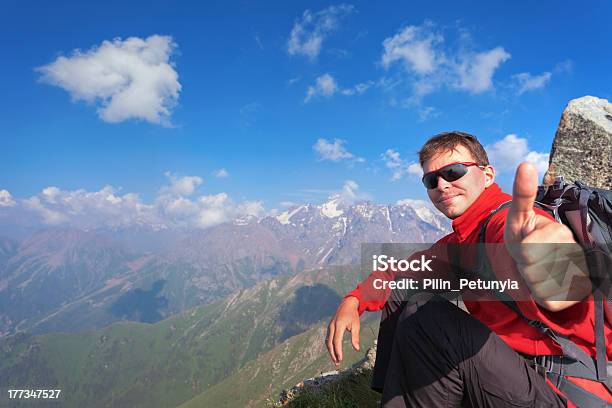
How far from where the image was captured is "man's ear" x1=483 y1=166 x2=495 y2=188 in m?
4.68

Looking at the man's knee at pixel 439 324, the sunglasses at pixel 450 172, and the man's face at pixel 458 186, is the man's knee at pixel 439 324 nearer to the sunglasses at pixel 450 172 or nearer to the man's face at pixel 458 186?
the man's face at pixel 458 186

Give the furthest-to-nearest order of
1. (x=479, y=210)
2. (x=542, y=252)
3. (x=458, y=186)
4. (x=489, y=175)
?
(x=489, y=175) < (x=458, y=186) < (x=479, y=210) < (x=542, y=252)

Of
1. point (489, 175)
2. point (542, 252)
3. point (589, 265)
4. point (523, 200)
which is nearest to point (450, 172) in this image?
point (489, 175)

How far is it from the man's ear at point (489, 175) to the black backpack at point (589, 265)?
1026 millimetres

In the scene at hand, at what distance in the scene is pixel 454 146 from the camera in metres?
4.81

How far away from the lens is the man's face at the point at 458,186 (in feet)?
14.6

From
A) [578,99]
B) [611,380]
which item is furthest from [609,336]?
[578,99]

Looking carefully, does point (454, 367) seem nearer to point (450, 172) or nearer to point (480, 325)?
point (480, 325)

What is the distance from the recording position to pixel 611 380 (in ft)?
10.8

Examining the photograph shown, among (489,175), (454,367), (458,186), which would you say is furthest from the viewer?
(489,175)

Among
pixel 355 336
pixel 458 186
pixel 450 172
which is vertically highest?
pixel 450 172

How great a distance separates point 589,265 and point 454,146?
2.53 metres

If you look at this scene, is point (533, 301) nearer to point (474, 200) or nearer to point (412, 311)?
point (412, 311)

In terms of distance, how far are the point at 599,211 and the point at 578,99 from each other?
10696 millimetres
